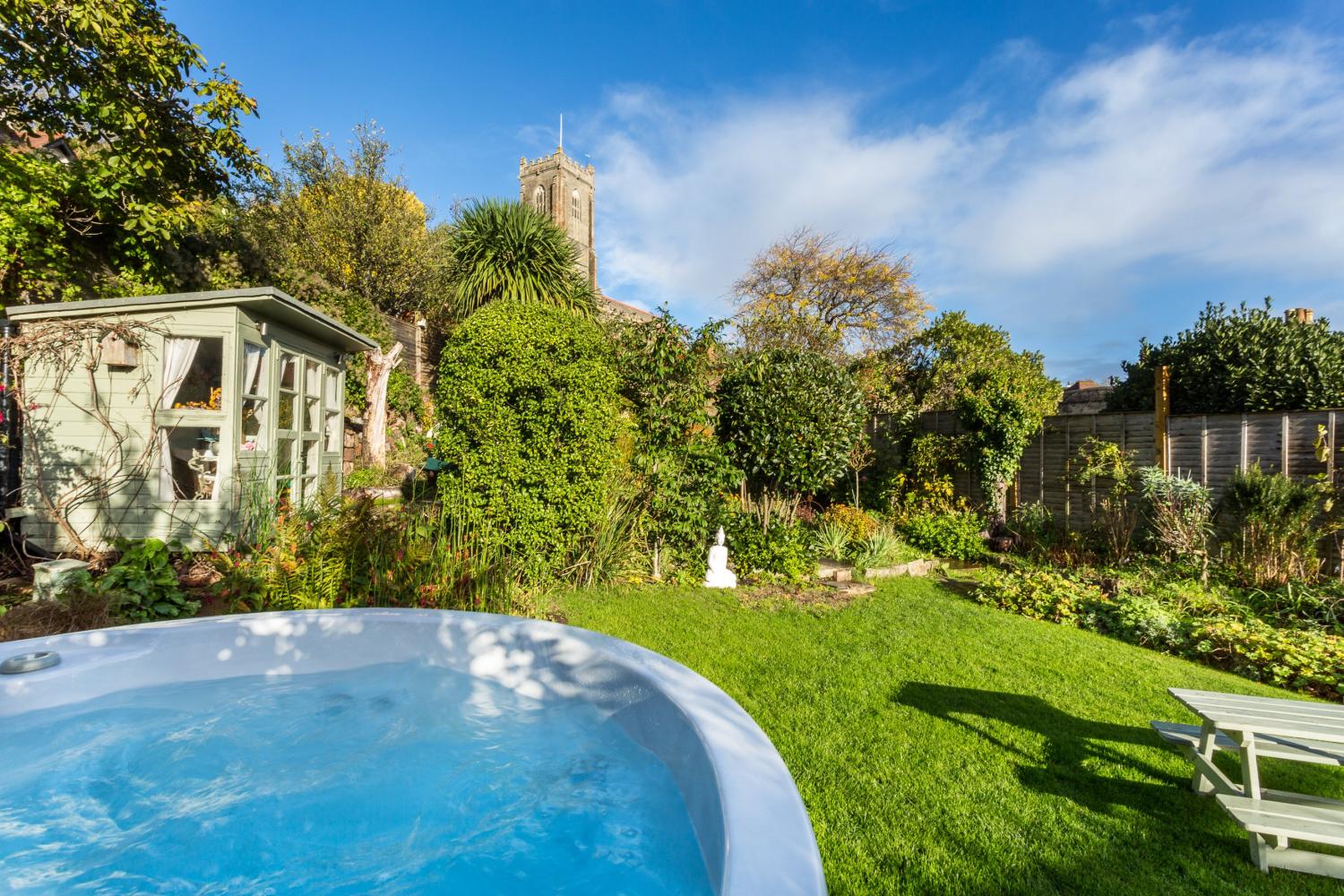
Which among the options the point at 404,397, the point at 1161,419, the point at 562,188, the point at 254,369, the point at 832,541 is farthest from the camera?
the point at 562,188

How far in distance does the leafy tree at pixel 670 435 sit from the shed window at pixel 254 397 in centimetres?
349

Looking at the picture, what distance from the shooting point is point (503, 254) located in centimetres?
873

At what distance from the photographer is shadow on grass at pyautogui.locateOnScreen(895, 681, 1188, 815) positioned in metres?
2.05

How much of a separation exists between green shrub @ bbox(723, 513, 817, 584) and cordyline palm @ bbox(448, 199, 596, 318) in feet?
15.9

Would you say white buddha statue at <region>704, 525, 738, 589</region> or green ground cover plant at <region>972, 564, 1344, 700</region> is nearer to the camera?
green ground cover plant at <region>972, 564, 1344, 700</region>

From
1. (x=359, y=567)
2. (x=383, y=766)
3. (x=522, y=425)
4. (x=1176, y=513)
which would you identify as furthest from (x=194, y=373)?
(x=1176, y=513)

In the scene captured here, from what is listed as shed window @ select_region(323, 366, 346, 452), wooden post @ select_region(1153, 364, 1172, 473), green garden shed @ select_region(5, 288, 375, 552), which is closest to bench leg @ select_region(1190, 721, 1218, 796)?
wooden post @ select_region(1153, 364, 1172, 473)

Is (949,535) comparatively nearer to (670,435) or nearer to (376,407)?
(670,435)

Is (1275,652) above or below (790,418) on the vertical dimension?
below

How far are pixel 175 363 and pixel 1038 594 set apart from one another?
26.0 ft

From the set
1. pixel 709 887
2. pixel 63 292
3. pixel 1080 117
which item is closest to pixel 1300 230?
pixel 1080 117

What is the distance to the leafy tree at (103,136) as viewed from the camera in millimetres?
5461

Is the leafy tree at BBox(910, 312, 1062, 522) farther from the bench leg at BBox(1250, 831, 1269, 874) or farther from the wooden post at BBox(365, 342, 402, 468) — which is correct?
the wooden post at BBox(365, 342, 402, 468)

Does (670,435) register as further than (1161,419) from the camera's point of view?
No
